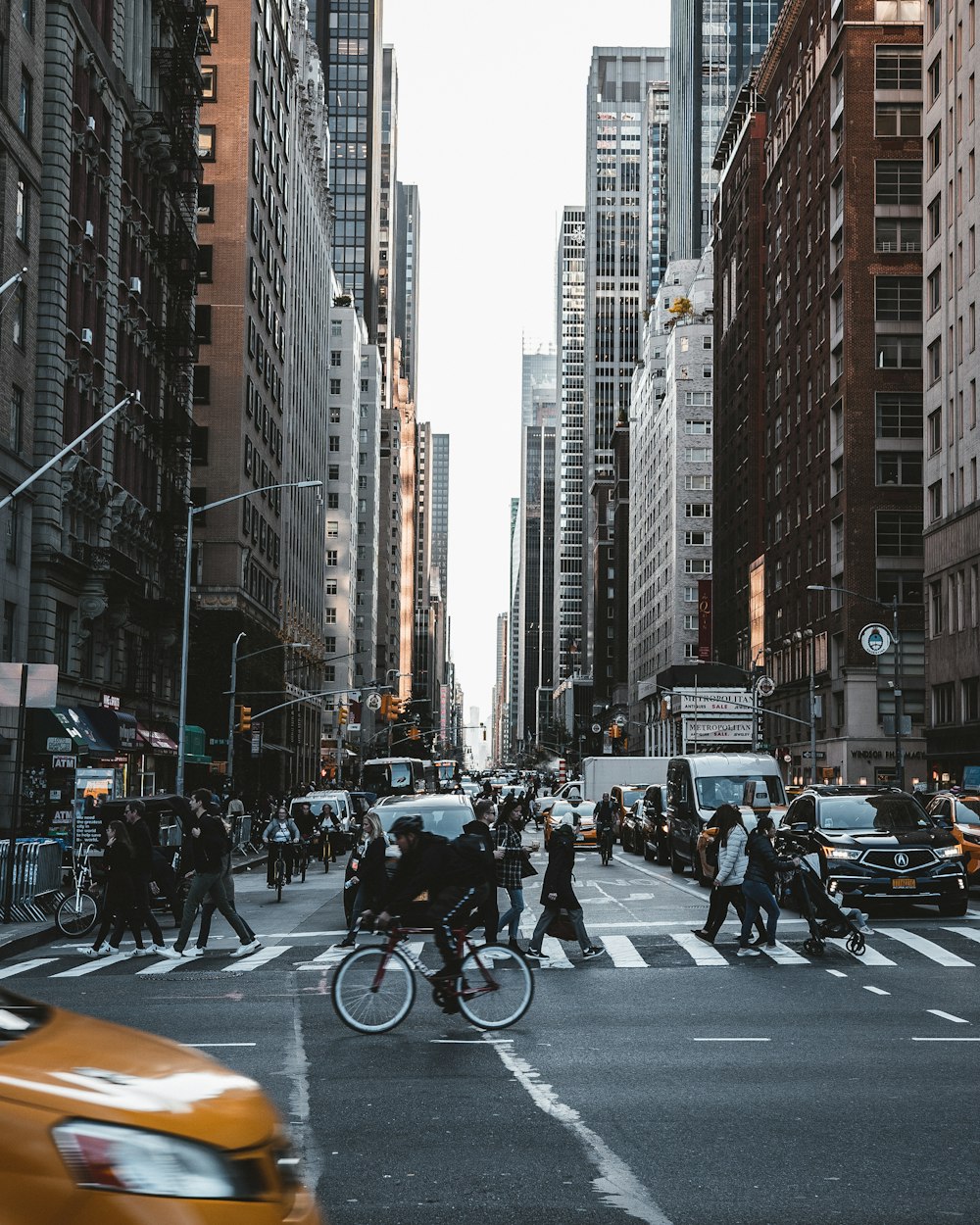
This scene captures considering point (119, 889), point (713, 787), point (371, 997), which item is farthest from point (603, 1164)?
point (713, 787)

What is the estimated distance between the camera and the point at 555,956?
1939 centimetres

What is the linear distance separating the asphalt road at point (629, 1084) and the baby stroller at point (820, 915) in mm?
235

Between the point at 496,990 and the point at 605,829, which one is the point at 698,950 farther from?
the point at 605,829

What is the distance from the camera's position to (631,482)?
191 meters

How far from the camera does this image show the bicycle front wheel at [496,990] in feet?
43.5

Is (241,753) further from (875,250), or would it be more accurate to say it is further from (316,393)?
(316,393)

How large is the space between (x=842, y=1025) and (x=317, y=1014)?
477 cm

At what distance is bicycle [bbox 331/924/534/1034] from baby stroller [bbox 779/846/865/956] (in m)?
6.63

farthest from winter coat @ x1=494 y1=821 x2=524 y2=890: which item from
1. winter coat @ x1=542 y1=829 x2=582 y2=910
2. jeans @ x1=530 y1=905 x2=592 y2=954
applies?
winter coat @ x1=542 y1=829 x2=582 y2=910

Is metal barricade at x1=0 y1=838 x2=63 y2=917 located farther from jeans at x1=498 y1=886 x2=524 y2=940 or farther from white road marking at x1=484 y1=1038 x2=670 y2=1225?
white road marking at x1=484 y1=1038 x2=670 y2=1225

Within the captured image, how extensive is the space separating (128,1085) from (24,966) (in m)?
15.5

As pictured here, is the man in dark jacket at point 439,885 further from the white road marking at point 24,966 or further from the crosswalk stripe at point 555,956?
the white road marking at point 24,966

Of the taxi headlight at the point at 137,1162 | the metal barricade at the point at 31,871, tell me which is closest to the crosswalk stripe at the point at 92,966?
the metal barricade at the point at 31,871

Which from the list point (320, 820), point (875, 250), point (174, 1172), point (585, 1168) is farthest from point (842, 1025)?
point (875, 250)
